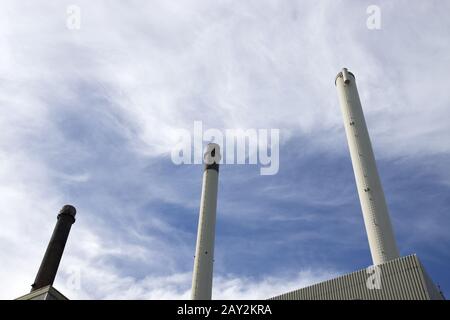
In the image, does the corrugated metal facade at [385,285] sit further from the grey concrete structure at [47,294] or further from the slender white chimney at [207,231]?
the grey concrete structure at [47,294]

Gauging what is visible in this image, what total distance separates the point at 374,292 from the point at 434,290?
430 cm

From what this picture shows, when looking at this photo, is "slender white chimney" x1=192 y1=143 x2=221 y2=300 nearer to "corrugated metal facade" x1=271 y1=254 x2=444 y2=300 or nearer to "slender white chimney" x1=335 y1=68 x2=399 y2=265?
"corrugated metal facade" x1=271 y1=254 x2=444 y2=300

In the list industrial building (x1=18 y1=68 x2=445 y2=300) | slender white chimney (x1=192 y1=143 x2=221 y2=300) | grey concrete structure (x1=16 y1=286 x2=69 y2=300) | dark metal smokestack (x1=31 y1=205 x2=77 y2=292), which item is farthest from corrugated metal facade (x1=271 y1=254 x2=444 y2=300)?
dark metal smokestack (x1=31 y1=205 x2=77 y2=292)

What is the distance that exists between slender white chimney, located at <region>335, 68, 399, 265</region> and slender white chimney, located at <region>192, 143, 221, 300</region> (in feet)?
57.0

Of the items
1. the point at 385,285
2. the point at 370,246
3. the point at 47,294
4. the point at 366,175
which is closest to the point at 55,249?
the point at 47,294

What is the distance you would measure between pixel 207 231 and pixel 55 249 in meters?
16.8

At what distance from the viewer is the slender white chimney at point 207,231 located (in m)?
37.8

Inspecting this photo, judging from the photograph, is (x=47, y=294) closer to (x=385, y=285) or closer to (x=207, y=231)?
(x=207, y=231)

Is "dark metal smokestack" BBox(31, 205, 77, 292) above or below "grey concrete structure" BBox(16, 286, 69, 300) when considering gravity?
above

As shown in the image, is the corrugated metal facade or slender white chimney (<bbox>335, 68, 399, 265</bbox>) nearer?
the corrugated metal facade

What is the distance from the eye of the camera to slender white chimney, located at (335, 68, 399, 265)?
30594mm

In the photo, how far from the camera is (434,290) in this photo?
24359 mm
